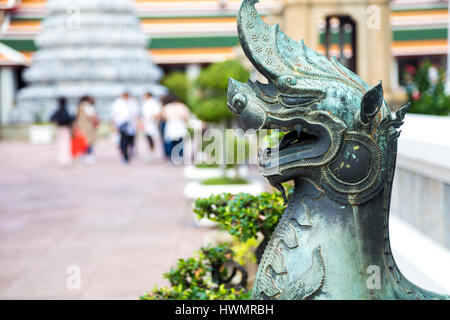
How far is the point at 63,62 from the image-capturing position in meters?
23.1

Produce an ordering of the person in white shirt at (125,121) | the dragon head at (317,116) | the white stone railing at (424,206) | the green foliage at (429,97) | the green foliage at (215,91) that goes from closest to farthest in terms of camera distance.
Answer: the dragon head at (317,116) < the white stone railing at (424,206) < the green foliage at (429,97) < the green foliage at (215,91) < the person in white shirt at (125,121)

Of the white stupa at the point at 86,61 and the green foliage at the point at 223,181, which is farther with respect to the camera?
the white stupa at the point at 86,61

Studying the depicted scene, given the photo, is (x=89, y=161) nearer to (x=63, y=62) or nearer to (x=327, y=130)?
(x=63, y=62)

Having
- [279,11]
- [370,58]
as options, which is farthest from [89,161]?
[370,58]

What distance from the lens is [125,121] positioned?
13.8 metres

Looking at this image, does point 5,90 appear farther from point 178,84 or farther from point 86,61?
point 178,84

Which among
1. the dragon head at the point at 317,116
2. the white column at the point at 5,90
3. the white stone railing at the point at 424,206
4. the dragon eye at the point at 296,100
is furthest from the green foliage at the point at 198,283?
the white column at the point at 5,90

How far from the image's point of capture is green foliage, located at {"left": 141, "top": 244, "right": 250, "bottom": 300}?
3.04 metres

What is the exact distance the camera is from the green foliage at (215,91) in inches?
404

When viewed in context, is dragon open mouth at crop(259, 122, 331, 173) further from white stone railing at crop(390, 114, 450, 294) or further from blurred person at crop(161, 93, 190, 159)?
blurred person at crop(161, 93, 190, 159)

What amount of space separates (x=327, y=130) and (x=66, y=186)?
9.44 metres

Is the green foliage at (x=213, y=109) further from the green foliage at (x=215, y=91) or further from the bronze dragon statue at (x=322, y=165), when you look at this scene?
the bronze dragon statue at (x=322, y=165)

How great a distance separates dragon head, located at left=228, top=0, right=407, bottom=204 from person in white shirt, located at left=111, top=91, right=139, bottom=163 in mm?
11904

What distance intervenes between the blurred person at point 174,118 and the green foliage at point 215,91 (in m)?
1.91
